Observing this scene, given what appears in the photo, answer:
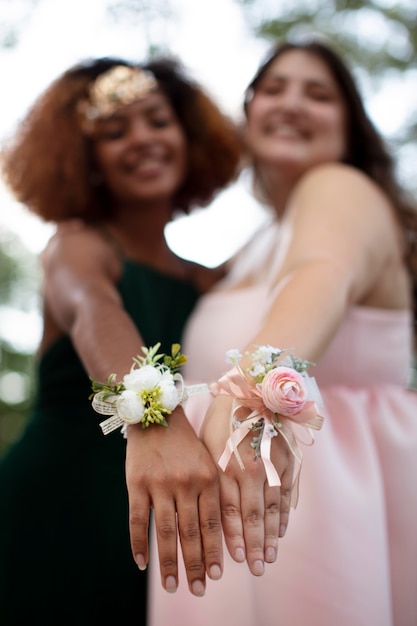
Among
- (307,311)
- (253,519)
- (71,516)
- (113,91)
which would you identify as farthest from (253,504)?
(113,91)

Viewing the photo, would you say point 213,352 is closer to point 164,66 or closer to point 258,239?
point 258,239

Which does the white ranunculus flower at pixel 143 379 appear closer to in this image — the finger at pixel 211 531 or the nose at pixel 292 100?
A: the finger at pixel 211 531

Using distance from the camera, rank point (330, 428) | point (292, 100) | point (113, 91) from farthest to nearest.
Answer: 1. point (113, 91)
2. point (292, 100)
3. point (330, 428)

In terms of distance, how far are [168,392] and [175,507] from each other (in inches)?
9.7

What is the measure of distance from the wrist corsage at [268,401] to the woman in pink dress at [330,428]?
0.04 m

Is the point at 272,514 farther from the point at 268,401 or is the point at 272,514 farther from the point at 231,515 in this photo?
the point at 268,401

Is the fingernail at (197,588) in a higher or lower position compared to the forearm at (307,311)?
lower

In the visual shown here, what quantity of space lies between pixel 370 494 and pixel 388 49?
13.9 ft

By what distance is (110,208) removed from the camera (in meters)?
3.44

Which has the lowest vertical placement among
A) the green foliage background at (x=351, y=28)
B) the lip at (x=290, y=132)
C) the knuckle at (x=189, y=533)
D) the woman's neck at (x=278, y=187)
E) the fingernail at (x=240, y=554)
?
the fingernail at (x=240, y=554)

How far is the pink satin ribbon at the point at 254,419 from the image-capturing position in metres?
1.47

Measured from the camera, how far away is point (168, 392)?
1520 mm

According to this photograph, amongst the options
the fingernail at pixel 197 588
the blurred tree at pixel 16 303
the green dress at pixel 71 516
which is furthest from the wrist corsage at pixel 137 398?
the blurred tree at pixel 16 303

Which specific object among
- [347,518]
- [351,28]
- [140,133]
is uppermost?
[351,28]
